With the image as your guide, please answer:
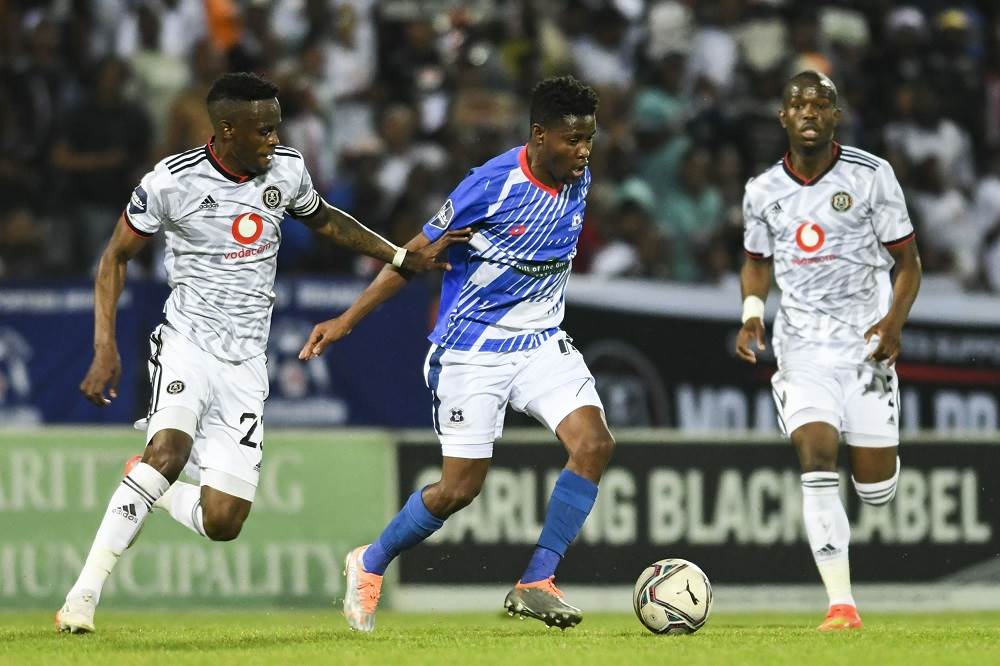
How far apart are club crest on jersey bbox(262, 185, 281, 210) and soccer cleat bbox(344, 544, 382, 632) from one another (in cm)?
180

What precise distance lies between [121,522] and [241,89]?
208cm

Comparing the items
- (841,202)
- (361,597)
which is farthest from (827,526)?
(361,597)

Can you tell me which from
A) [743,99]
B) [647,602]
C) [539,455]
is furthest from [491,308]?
[743,99]

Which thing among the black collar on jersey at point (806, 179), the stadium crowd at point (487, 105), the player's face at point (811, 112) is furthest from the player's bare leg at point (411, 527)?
the stadium crowd at point (487, 105)

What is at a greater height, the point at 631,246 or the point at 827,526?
the point at 631,246

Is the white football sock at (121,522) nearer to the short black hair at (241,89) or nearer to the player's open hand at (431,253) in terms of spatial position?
the player's open hand at (431,253)

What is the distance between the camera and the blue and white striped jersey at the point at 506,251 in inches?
348

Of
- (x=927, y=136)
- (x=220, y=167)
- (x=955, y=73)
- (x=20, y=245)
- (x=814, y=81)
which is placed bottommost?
(x=220, y=167)

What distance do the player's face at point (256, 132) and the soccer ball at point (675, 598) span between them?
8.82ft

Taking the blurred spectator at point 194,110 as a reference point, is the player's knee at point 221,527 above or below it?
below

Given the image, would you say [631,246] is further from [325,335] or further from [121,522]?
[121,522]

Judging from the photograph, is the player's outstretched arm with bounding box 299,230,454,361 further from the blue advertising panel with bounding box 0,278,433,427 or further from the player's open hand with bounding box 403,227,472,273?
the blue advertising panel with bounding box 0,278,433,427

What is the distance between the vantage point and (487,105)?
15.7 meters

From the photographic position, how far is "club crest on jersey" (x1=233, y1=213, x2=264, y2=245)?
8.70 metres
